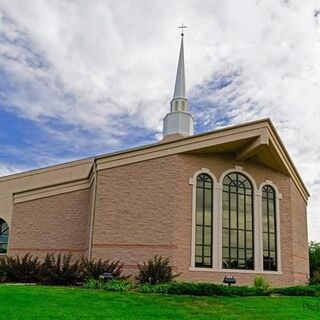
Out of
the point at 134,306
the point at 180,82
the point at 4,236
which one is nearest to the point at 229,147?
the point at 134,306

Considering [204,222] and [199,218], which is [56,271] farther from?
[204,222]

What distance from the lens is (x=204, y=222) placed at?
2002 centimetres

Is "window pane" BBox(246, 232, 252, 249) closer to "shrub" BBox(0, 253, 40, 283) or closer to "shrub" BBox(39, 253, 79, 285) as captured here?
"shrub" BBox(39, 253, 79, 285)

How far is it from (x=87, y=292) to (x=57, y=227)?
7946 mm

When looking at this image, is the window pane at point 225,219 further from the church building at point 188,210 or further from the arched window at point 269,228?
the arched window at point 269,228

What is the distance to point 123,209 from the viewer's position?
19.5 meters

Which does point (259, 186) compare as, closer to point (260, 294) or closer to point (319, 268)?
point (260, 294)

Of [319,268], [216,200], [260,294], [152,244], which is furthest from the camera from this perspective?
[319,268]

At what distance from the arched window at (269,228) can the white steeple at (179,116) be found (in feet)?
36.2

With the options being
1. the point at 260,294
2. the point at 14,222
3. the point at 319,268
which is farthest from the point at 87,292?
the point at 319,268

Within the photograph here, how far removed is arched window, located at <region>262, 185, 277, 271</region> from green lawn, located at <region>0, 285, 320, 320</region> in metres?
5.56

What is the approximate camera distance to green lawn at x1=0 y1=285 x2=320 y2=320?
36.3 feet

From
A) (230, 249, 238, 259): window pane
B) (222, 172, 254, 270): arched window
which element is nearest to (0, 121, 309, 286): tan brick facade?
(222, 172, 254, 270): arched window

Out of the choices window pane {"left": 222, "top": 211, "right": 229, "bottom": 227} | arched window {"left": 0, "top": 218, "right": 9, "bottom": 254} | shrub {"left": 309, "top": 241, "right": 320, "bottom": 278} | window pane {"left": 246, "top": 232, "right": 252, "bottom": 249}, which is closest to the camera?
window pane {"left": 222, "top": 211, "right": 229, "bottom": 227}
